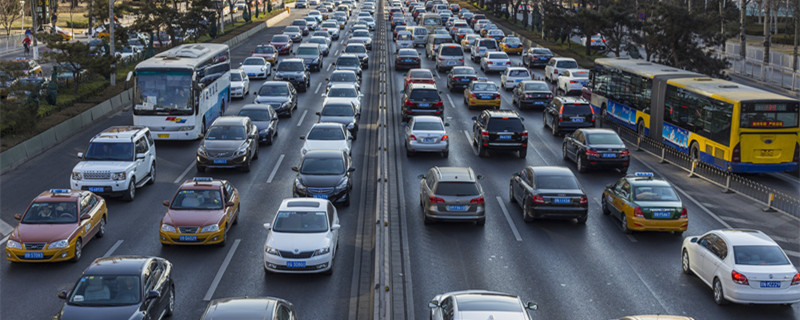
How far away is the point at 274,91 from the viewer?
1623 inches

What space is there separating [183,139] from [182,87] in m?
2.08

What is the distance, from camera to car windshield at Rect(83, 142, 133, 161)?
26.5 m

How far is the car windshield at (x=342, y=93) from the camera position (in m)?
40.4

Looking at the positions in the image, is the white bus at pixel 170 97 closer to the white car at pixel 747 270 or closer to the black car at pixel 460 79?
the black car at pixel 460 79

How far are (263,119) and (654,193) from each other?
17408 millimetres

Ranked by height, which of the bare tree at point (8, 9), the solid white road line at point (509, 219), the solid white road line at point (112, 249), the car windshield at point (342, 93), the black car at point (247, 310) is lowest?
the solid white road line at point (112, 249)

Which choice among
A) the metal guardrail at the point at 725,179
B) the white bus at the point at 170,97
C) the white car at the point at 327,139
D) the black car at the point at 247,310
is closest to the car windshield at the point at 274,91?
the white bus at the point at 170,97

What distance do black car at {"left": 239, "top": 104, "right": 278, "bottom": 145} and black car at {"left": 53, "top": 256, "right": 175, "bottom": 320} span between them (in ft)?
60.3

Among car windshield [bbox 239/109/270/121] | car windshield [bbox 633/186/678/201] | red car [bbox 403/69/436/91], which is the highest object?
red car [bbox 403/69/436/91]

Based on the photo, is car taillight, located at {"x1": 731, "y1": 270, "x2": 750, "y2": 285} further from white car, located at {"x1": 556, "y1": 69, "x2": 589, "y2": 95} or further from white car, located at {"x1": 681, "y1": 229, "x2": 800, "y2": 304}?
white car, located at {"x1": 556, "y1": 69, "x2": 589, "y2": 95}

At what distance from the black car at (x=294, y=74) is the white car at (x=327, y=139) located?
18.0 meters

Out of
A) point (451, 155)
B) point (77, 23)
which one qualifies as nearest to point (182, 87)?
point (451, 155)

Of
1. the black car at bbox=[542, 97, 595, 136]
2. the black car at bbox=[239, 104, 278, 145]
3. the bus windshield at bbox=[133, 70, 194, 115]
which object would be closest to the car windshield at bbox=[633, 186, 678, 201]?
the black car at bbox=[542, 97, 595, 136]

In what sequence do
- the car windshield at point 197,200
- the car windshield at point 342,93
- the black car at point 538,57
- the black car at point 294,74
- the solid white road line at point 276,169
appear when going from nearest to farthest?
the car windshield at point 197,200, the solid white road line at point 276,169, the car windshield at point 342,93, the black car at point 294,74, the black car at point 538,57
